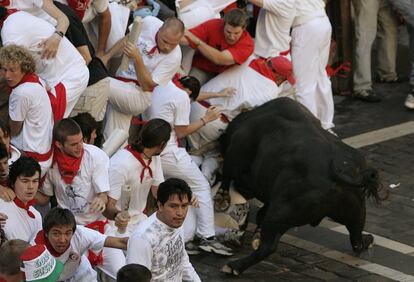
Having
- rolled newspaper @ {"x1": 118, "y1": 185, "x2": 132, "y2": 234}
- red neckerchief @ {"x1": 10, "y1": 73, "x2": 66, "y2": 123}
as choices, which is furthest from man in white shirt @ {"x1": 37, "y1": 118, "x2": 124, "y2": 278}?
red neckerchief @ {"x1": 10, "y1": 73, "x2": 66, "y2": 123}

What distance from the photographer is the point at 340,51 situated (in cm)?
1566

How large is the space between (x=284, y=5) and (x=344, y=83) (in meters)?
3.28

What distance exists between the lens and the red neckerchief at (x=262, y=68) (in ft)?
40.3

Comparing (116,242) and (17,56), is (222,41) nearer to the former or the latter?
(17,56)

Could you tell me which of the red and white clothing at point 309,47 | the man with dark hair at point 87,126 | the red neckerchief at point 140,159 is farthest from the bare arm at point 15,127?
the red and white clothing at point 309,47

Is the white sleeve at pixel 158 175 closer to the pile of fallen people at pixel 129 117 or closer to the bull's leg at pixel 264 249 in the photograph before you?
the pile of fallen people at pixel 129 117

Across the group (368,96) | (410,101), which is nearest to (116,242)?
(410,101)

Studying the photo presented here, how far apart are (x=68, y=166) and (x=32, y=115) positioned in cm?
55

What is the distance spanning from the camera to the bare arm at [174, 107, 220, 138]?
37.3 ft

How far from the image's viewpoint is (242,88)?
1212 centimetres

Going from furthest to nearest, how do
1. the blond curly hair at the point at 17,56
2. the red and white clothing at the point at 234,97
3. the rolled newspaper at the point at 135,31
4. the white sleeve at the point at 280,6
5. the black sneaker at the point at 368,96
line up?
1. the black sneaker at the point at 368,96
2. the white sleeve at the point at 280,6
3. the red and white clothing at the point at 234,97
4. the rolled newspaper at the point at 135,31
5. the blond curly hair at the point at 17,56

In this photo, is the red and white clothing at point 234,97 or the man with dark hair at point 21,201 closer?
the man with dark hair at point 21,201

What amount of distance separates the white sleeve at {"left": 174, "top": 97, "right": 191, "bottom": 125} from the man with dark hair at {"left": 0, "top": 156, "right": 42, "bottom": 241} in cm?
243

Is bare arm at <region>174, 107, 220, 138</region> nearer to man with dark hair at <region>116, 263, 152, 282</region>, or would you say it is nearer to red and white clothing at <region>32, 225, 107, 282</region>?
red and white clothing at <region>32, 225, 107, 282</region>
